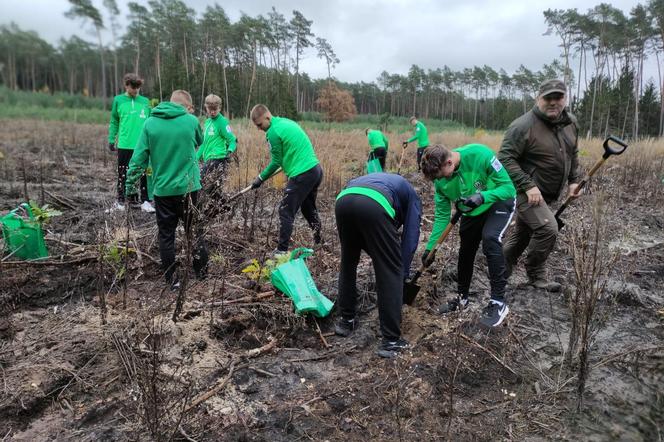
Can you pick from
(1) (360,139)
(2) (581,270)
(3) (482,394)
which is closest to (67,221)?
(3) (482,394)

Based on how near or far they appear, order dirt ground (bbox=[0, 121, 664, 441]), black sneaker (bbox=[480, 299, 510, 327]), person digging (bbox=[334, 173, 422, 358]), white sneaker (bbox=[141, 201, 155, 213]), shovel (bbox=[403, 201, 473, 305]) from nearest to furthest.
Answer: dirt ground (bbox=[0, 121, 664, 441])
person digging (bbox=[334, 173, 422, 358])
black sneaker (bbox=[480, 299, 510, 327])
shovel (bbox=[403, 201, 473, 305])
white sneaker (bbox=[141, 201, 155, 213])

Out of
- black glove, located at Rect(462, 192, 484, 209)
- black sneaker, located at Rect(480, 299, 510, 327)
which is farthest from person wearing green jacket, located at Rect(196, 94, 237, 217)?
black sneaker, located at Rect(480, 299, 510, 327)

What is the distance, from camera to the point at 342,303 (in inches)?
119

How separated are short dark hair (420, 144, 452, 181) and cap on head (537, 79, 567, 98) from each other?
1197mm

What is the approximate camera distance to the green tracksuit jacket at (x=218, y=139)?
5141mm

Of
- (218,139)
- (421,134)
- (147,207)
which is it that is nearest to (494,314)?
(218,139)

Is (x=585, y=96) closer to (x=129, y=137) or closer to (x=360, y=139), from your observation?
(x=360, y=139)

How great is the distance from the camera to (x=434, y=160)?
8.98 feet

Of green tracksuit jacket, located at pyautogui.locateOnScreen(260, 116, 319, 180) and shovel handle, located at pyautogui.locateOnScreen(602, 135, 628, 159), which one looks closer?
shovel handle, located at pyautogui.locateOnScreen(602, 135, 628, 159)

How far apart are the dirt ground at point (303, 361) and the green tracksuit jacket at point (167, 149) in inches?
27.5

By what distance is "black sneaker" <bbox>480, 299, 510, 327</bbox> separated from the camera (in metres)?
2.96

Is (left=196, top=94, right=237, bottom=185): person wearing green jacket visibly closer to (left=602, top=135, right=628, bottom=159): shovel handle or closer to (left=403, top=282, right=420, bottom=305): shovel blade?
(left=403, top=282, right=420, bottom=305): shovel blade

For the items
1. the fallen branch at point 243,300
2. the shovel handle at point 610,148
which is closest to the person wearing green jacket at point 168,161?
the fallen branch at point 243,300

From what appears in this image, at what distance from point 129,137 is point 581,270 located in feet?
16.8
